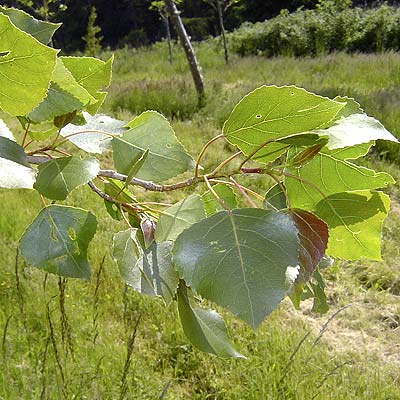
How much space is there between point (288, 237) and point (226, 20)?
1843 cm

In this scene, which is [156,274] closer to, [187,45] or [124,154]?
[124,154]

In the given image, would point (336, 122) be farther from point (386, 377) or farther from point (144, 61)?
point (144, 61)

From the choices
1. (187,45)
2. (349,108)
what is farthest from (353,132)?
(187,45)

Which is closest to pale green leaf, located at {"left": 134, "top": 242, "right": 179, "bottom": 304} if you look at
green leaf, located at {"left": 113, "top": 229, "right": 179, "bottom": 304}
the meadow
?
green leaf, located at {"left": 113, "top": 229, "right": 179, "bottom": 304}

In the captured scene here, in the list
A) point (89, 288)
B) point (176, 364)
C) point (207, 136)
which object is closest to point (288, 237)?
point (176, 364)

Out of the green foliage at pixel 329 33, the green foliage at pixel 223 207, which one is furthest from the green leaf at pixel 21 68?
the green foliage at pixel 329 33

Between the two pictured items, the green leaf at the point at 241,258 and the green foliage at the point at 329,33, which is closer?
the green leaf at the point at 241,258

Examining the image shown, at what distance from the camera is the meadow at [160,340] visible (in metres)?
1.67

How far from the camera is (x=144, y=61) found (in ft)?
35.4

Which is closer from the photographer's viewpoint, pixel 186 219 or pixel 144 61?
pixel 186 219

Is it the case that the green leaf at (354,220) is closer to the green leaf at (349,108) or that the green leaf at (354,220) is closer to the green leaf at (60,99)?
the green leaf at (349,108)

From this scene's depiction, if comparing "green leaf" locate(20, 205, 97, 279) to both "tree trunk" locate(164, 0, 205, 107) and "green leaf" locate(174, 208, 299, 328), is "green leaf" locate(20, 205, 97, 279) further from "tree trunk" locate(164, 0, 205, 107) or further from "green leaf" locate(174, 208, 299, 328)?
"tree trunk" locate(164, 0, 205, 107)

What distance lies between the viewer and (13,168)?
274 millimetres

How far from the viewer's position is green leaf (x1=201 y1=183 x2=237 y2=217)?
0.36 meters
